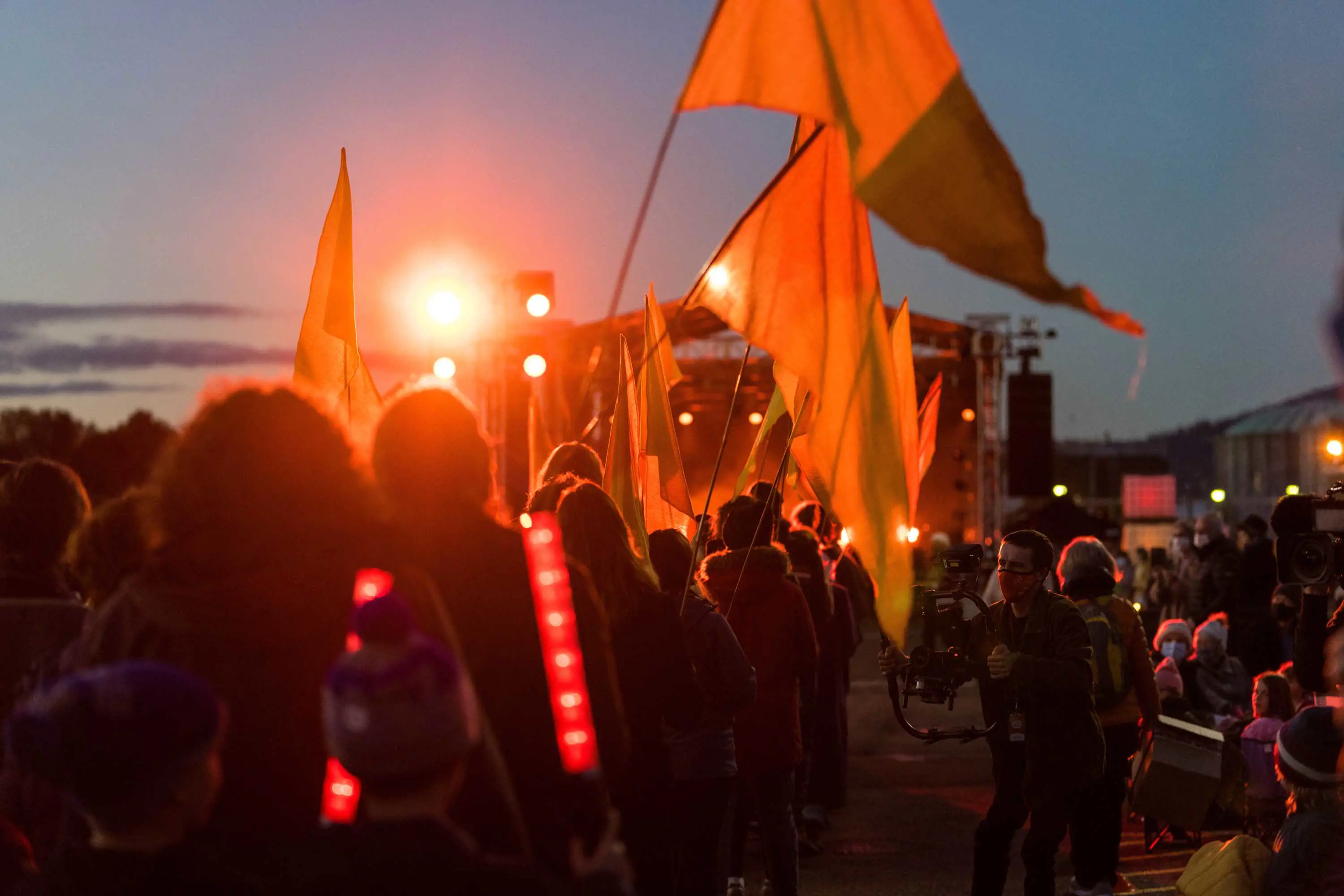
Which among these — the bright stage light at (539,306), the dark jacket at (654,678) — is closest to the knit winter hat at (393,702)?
the dark jacket at (654,678)

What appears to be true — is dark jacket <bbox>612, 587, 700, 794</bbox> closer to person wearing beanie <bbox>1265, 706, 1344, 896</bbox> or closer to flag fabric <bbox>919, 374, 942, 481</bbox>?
person wearing beanie <bbox>1265, 706, 1344, 896</bbox>

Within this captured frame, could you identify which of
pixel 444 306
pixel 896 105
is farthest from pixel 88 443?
pixel 896 105

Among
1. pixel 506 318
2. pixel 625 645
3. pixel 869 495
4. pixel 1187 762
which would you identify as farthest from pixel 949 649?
pixel 506 318

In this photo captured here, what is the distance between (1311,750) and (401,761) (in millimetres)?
3050

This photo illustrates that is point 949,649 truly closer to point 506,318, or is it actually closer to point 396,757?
point 396,757

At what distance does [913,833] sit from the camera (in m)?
8.70

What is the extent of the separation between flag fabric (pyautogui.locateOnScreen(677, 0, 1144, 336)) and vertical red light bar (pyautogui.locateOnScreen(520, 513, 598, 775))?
51.7 inches

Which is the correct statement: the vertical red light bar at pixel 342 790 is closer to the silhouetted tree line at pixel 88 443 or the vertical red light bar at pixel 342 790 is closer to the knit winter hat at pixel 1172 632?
the knit winter hat at pixel 1172 632

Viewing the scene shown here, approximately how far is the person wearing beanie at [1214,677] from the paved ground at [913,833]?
101 centimetres

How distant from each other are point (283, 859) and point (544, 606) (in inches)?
25.5

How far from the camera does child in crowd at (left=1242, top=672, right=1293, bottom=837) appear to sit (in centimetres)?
667

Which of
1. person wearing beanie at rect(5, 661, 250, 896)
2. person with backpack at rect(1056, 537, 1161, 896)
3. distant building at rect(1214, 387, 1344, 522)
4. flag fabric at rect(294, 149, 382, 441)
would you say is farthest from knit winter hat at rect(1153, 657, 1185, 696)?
distant building at rect(1214, 387, 1344, 522)

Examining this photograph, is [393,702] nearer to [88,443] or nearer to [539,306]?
[539,306]

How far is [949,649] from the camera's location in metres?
5.66
